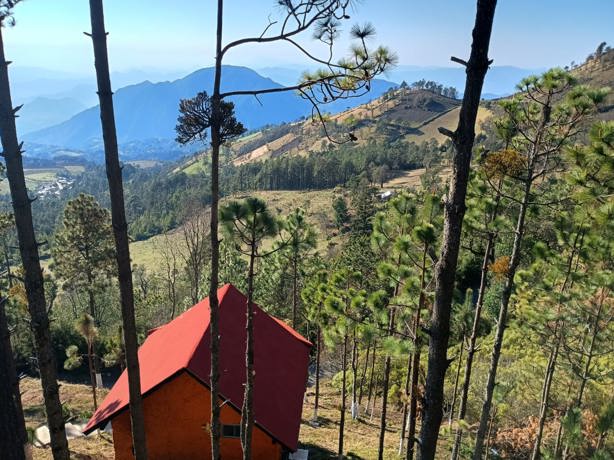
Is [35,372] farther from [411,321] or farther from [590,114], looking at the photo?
[590,114]

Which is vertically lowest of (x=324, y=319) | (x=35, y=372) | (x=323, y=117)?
(x=35, y=372)

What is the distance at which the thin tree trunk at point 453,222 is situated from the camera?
160 inches

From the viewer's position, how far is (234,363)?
43.9 ft

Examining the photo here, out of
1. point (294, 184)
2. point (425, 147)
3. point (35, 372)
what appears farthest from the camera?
point (425, 147)

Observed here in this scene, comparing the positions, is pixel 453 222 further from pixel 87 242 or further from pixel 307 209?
pixel 307 209

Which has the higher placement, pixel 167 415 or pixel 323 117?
pixel 323 117

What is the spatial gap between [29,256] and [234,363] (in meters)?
7.71

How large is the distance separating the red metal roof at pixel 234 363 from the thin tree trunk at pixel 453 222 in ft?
22.5

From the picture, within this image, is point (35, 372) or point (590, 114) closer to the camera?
point (590, 114)

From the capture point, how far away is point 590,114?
8.84 m

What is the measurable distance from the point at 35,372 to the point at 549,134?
42.0m

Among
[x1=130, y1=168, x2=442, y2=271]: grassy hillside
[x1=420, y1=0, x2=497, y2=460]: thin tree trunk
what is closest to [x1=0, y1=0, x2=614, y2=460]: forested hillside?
[x1=420, y1=0, x2=497, y2=460]: thin tree trunk

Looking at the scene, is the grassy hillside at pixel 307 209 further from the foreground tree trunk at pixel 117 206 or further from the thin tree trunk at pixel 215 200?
the foreground tree trunk at pixel 117 206

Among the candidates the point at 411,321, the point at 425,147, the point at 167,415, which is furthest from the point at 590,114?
the point at 425,147
